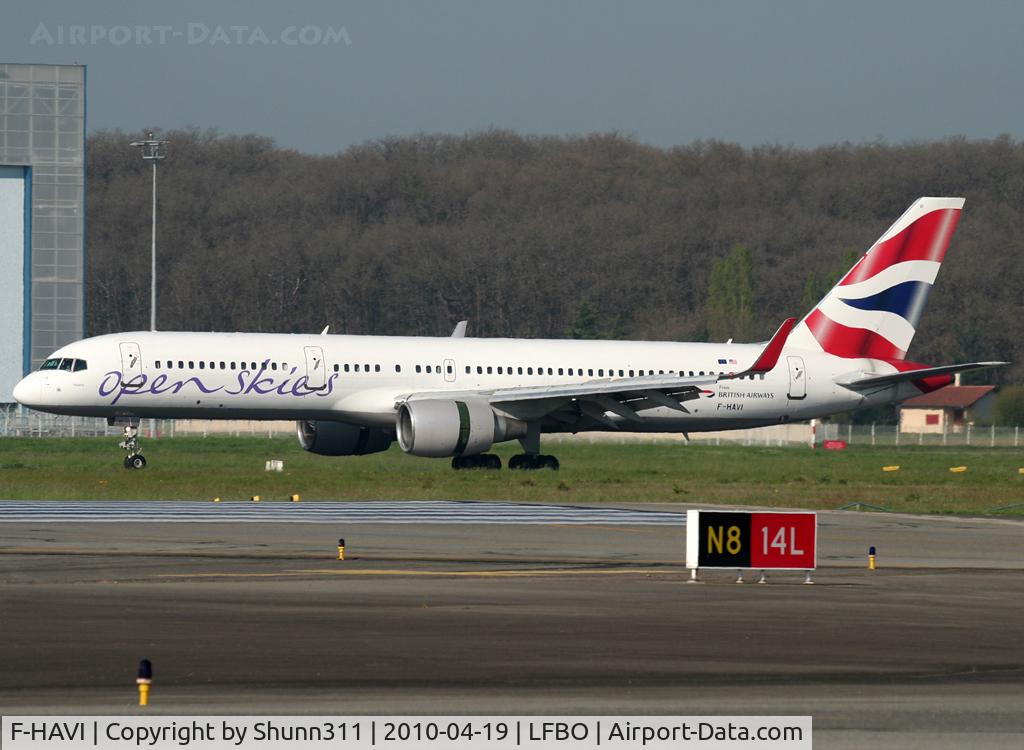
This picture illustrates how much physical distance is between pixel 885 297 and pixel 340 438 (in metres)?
16.2

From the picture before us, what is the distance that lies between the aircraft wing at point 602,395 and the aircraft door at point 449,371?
0.54 meters

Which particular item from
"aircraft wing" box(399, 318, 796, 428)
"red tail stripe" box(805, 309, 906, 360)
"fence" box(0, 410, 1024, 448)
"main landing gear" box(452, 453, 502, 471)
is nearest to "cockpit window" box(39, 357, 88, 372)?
"aircraft wing" box(399, 318, 796, 428)

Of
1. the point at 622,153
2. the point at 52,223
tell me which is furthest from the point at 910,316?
the point at 622,153

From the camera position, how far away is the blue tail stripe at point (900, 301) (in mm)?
48469

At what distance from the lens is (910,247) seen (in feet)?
160

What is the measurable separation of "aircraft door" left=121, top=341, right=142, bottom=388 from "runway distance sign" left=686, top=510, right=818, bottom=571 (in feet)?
79.2

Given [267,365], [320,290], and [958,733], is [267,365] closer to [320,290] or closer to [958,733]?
[958,733]

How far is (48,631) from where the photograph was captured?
1459 cm

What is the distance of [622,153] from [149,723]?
6571 inches

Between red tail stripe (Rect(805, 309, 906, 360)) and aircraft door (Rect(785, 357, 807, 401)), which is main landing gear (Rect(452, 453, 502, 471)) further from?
red tail stripe (Rect(805, 309, 906, 360))

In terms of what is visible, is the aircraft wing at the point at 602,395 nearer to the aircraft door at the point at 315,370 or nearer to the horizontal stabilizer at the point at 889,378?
the aircraft door at the point at 315,370
